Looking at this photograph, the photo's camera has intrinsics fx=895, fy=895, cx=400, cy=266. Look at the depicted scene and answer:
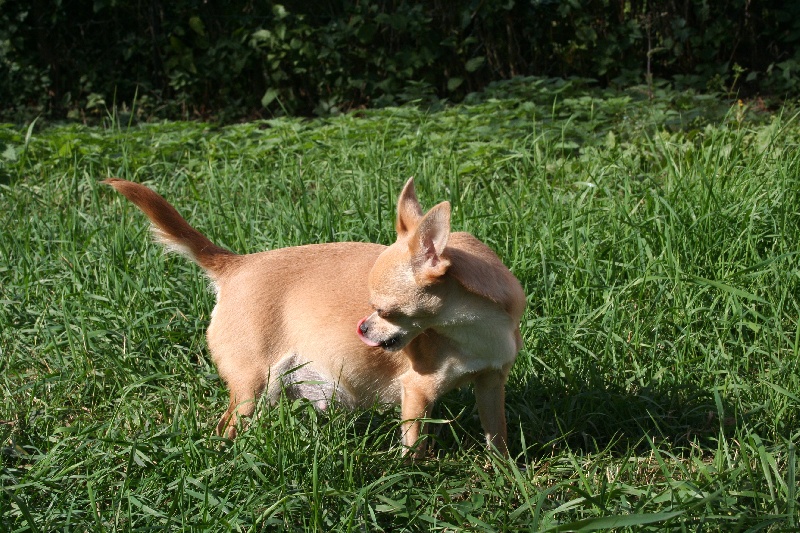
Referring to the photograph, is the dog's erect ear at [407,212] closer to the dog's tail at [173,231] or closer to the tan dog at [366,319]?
the tan dog at [366,319]

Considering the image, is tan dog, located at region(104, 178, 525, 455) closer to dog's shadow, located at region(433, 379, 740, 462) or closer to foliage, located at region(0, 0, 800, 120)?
dog's shadow, located at region(433, 379, 740, 462)

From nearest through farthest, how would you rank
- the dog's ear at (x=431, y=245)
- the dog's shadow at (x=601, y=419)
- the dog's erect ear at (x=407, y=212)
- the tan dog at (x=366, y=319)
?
the dog's ear at (x=431, y=245), the tan dog at (x=366, y=319), the dog's erect ear at (x=407, y=212), the dog's shadow at (x=601, y=419)

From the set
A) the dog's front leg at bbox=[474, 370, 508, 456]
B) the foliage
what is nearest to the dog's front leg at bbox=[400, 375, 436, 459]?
the dog's front leg at bbox=[474, 370, 508, 456]

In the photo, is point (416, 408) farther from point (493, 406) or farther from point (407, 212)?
point (407, 212)

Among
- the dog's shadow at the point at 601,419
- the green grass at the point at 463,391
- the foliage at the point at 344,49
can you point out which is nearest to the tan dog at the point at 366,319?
the green grass at the point at 463,391

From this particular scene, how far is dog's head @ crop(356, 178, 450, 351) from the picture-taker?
8.69ft

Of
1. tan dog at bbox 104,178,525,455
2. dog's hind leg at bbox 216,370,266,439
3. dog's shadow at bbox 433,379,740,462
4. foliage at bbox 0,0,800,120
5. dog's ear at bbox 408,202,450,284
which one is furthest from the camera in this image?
foliage at bbox 0,0,800,120

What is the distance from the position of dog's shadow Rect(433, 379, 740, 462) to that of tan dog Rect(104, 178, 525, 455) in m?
0.29

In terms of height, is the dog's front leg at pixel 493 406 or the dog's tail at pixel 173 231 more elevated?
the dog's tail at pixel 173 231

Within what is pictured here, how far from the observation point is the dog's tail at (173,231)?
3.08 metres

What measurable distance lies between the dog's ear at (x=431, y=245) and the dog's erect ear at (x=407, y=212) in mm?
185

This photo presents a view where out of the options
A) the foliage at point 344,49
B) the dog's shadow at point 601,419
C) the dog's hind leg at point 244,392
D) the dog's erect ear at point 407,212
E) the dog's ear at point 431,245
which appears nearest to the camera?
the dog's ear at point 431,245

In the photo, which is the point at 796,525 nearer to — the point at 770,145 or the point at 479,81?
the point at 770,145

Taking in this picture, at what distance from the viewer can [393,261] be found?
2.76 m
